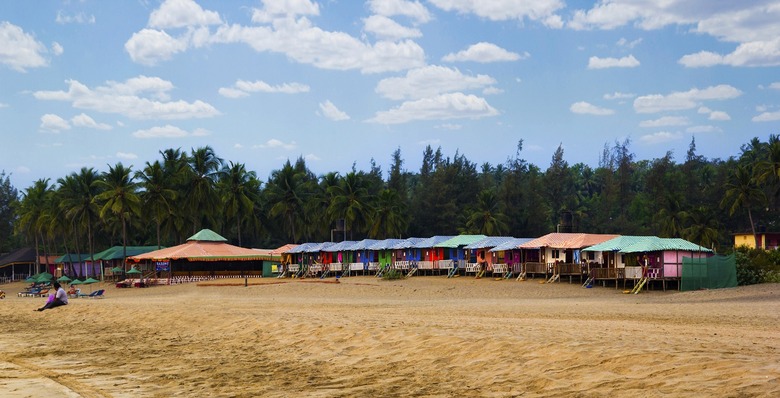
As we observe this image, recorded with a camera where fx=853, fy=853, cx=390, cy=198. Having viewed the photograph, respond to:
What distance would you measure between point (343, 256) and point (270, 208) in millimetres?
24560

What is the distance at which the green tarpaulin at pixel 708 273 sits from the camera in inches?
1610

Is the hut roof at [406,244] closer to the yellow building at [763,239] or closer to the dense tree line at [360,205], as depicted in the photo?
the dense tree line at [360,205]

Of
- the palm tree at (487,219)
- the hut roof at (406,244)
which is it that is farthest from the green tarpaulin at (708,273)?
the palm tree at (487,219)

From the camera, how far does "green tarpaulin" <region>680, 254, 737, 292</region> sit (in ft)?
134

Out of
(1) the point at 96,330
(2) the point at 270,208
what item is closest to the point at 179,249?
(2) the point at 270,208

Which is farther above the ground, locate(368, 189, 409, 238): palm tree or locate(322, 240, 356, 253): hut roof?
locate(368, 189, 409, 238): palm tree

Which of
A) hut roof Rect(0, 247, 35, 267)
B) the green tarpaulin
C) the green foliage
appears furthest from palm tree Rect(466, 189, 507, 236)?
hut roof Rect(0, 247, 35, 267)

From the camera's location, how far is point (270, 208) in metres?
90.9

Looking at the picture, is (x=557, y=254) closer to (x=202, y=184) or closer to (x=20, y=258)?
(x=202, y=184)

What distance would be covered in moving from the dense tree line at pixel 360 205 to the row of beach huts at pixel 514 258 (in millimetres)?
6430

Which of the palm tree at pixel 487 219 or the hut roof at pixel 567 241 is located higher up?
the palm tree at pixel 487 219

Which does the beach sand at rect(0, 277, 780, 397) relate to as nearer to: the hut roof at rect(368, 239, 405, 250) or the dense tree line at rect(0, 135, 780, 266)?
the hut roof at rect(368, 239, 405, 250)

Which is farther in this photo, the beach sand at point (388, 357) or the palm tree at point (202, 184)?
the palm tree at point (202, 184)

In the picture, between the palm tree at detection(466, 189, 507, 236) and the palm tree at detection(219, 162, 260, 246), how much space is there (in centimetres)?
2175
